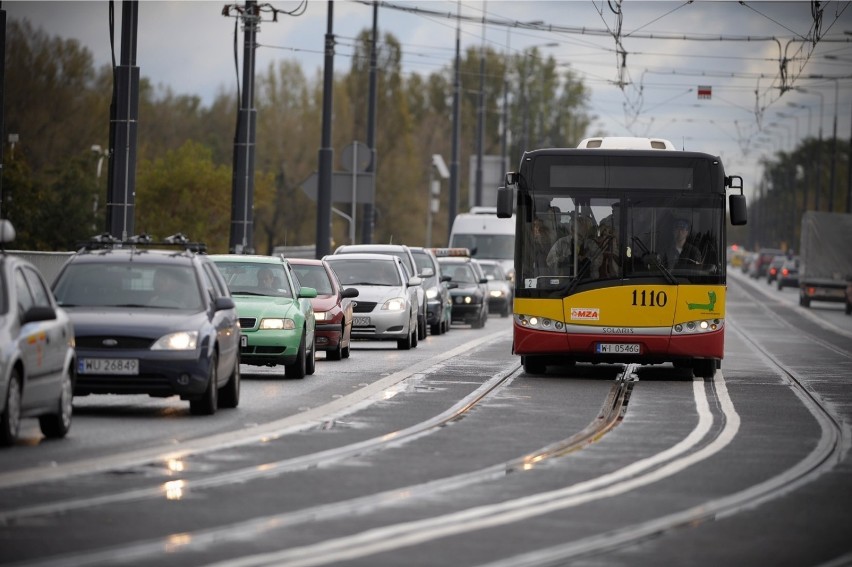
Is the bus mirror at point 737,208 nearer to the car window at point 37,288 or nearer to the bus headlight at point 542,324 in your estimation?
the bus headlight at point 542,324

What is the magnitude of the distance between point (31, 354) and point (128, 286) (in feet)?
12.8

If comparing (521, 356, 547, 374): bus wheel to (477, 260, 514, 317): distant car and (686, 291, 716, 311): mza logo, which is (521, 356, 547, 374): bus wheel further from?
(477, 260, 514, 317): distant car

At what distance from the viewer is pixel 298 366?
76.3 ft

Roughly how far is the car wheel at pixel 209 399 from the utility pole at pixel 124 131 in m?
11.2

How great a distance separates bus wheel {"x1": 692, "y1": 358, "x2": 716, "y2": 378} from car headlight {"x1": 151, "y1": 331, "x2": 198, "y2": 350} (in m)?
10.1

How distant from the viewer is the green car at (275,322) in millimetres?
22938

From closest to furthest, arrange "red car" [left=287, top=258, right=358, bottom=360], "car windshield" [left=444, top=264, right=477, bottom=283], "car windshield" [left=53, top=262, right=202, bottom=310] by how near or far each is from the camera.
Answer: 1. "car windshield" [left=53, top=262, right=202, bottom=310]
2. "red car" [left=287, top=258, right=358, bottom=360]
3. "car windshield" [left=444, top=264, right=477, bottom=283]

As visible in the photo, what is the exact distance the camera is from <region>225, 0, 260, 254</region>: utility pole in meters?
37.1

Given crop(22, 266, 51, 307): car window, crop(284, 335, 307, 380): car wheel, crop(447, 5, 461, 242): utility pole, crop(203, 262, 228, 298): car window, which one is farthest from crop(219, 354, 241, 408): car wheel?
crop(447, 5, 461, 242): utility pole

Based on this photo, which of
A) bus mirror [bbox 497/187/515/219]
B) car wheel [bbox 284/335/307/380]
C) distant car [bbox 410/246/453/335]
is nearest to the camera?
car wheel [bbox 284/335/307/380]

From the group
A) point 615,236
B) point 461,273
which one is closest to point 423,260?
Answer: point 461,273

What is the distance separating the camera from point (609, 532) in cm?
1002

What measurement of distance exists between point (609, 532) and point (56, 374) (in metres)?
5.95

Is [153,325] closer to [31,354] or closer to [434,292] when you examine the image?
[31,354]
